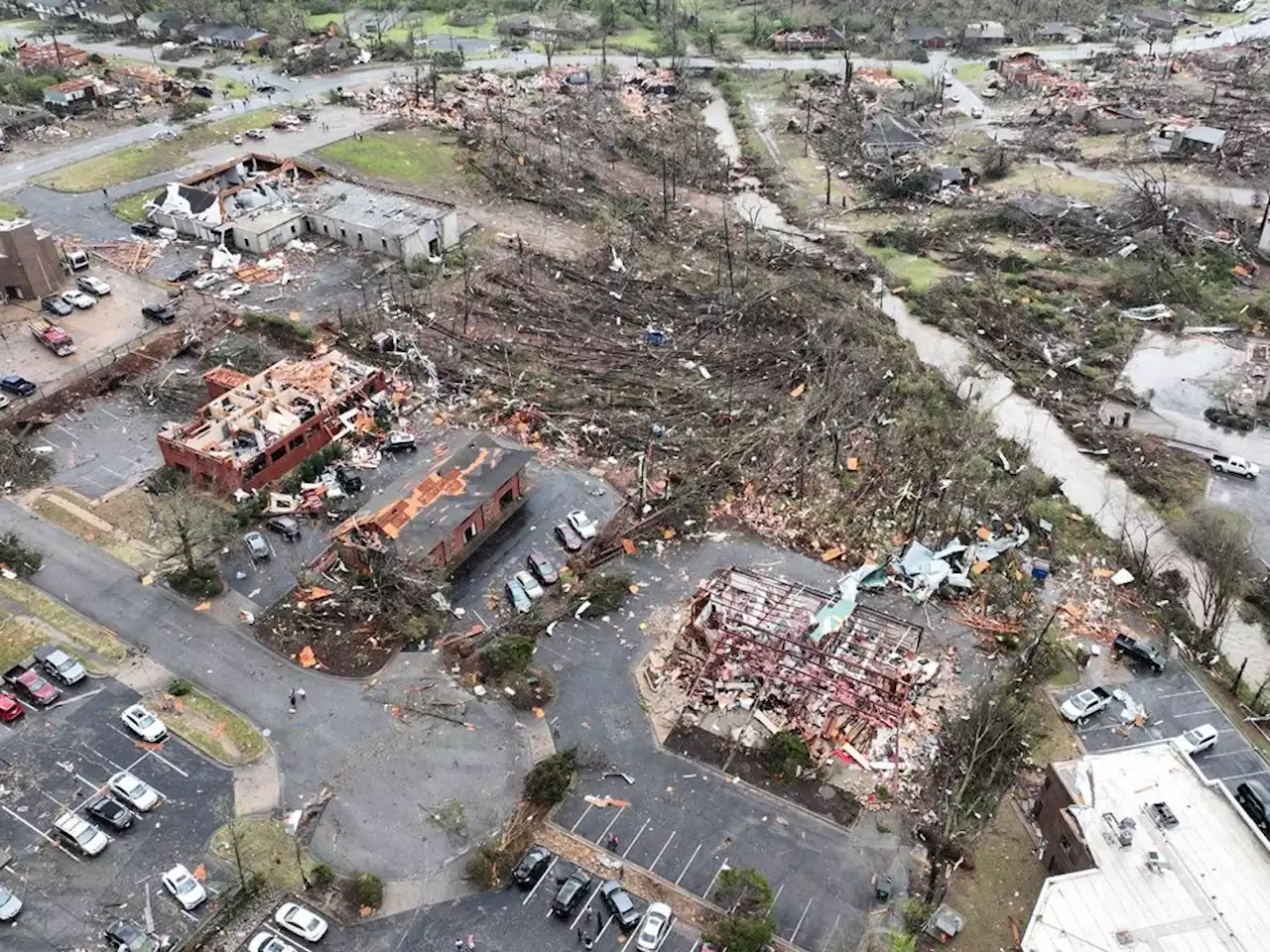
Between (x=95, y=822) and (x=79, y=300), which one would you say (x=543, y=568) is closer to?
(x=95, y=822)

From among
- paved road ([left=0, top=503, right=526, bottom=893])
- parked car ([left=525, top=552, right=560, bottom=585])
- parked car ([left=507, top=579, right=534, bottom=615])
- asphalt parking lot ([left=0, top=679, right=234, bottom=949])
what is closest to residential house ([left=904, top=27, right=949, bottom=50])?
parked car ([left=525, top=552, right=560, bottom=585])

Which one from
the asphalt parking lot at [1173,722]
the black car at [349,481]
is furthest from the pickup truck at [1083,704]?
the black car at [349,481]

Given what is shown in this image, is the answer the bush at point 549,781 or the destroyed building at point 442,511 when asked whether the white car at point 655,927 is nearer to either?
the bush at point 549,781

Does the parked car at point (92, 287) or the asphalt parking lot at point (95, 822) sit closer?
the asphalt parking lot at point (95, 822)

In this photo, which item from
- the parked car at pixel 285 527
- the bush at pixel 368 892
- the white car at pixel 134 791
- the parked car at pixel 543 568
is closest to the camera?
the bush at pixel 368 892

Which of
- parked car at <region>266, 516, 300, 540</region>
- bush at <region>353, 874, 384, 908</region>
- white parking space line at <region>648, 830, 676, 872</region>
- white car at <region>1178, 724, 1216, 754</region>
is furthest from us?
parked car at <region>266, 516, 300, 540</region>

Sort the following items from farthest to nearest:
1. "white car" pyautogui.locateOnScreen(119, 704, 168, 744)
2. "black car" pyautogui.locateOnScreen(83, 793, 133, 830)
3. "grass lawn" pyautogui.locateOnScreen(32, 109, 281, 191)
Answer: "grass lawn" pyautogui.locateOnScreen(32, 109, 281, 191)
"white car" pyautogui.locateOnScreen(119, 704, 168, 744)
"black car" pyautogui.locateOnScreen(83, 793, 133, 830)

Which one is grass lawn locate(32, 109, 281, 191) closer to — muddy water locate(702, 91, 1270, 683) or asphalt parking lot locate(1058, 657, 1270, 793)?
muddy water locate(702, 91, 1270, 683)

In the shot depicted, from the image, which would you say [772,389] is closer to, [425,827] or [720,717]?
[720,717]
